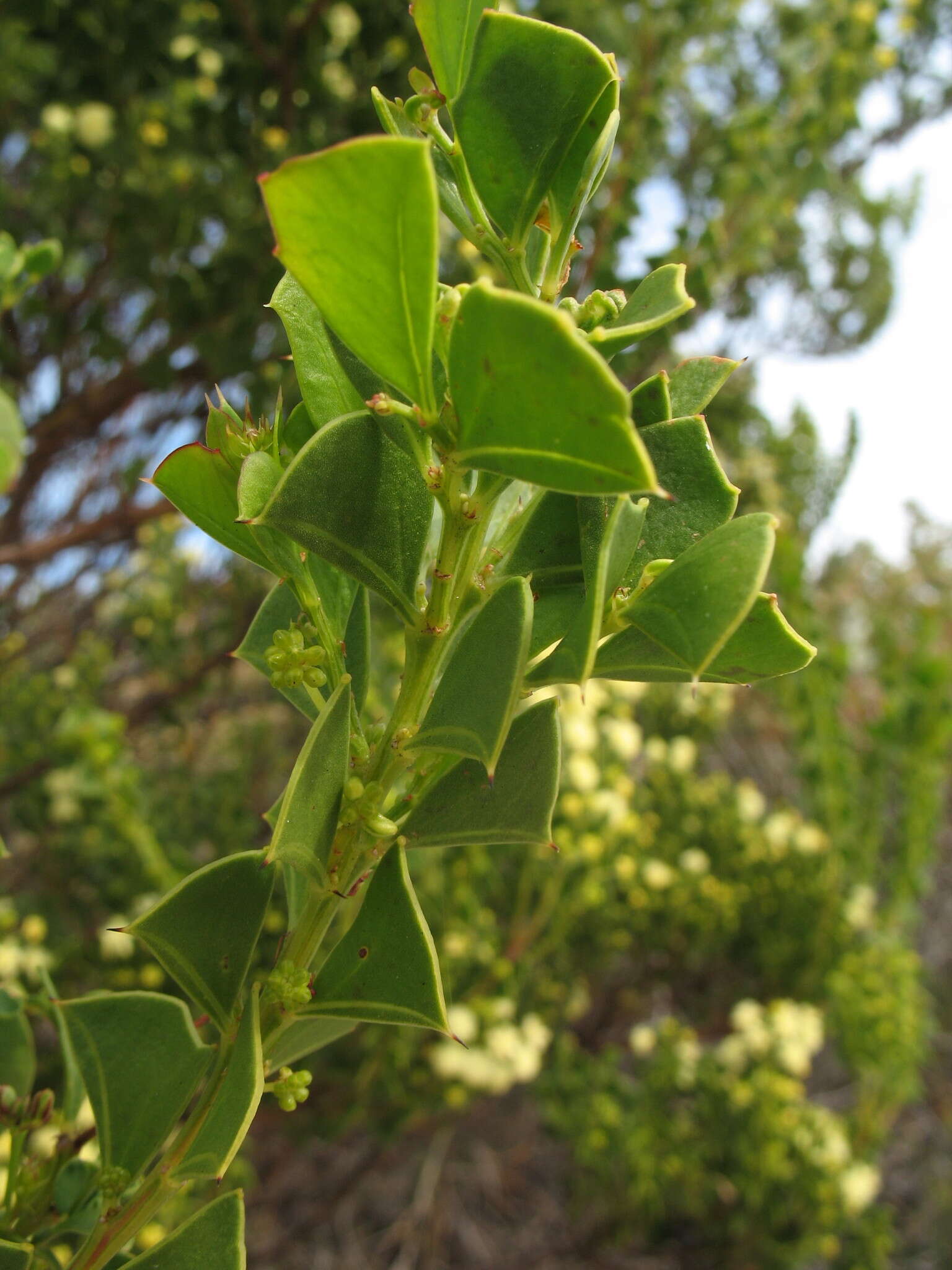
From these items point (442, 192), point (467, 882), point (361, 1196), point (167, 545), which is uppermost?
point (442, 192)

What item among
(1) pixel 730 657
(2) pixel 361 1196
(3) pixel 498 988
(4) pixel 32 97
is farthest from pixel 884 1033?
(4) pixel 32 97

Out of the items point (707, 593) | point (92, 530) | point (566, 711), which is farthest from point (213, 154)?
point (707, 593)

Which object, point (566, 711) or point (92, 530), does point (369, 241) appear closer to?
point (92, 530)

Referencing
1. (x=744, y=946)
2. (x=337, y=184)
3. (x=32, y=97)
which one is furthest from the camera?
(x=744, y=946)

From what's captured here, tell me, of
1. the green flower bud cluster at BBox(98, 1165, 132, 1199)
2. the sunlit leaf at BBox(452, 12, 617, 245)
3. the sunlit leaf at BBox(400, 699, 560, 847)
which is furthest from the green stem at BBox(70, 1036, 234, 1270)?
the sunlit leaf at BBox(452, 12, 617, 245)

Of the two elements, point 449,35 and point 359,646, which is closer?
point 449,35

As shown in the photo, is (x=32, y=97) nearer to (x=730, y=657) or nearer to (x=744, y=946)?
(x=730, y=657)

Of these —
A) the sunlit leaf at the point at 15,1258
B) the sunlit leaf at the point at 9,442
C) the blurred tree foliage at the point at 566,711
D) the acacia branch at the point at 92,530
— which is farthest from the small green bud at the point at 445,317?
the acacia branch at the point at 92,530
